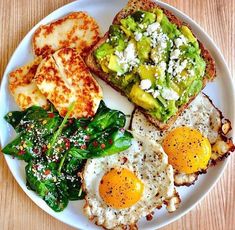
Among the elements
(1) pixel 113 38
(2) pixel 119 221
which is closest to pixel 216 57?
(1) pixel 113 38

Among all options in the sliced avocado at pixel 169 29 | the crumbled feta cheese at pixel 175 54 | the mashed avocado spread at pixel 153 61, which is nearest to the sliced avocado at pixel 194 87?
the mashed avocado spread at pixel 153 61

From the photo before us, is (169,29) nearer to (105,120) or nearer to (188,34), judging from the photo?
(188,34)

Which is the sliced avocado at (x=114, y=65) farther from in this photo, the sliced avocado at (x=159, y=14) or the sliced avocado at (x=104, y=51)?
the sliced avocado at (x=159, y=14)

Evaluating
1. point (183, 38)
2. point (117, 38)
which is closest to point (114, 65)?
point (117, 38)

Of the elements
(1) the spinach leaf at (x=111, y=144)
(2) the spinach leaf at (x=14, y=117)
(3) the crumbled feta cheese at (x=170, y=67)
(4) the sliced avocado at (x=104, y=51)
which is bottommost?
(1) the spinach leaf at (x=111, y=144)

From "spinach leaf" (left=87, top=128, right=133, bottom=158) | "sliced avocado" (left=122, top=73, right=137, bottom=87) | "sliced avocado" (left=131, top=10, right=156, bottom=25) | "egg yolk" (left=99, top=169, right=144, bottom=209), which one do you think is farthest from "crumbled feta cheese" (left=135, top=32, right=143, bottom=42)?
"egg yolk" (left=99, top=169, right=144, bottom=209)

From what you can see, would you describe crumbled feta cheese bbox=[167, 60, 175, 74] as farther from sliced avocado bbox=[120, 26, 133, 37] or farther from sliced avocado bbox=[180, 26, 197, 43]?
sliced avocado bbox=[120, 26, 133, 37]

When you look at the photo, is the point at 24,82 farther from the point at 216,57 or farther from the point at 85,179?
the point at 216,57
